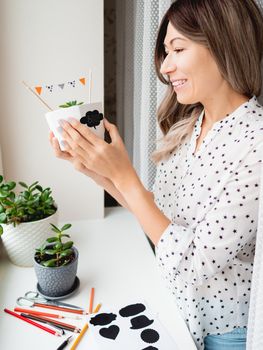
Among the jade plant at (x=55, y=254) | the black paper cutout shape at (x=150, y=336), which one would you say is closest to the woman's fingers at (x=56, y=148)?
the jade plant at (x=55, y=254)

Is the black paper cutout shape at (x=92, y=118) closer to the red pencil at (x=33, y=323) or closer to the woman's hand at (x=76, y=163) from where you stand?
the woman's hand at (x=76, y=163)

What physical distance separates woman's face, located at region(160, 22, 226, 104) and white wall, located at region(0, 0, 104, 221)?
1.12ft

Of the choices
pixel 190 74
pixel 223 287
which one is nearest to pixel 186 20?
pixel 190 74

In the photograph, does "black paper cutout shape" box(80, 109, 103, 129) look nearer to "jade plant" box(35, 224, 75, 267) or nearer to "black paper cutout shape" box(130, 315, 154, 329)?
"jade plant" box(35, 224, 75, 267)

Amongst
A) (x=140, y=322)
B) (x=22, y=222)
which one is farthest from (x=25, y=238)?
(x=140, y=322)

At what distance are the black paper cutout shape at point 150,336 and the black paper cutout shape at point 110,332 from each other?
0.17 feet

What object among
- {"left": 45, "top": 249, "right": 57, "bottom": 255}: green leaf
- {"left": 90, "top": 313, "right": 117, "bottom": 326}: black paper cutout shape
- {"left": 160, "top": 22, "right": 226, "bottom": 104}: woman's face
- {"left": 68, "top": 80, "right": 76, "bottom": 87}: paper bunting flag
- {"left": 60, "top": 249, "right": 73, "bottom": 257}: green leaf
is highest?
{"left": 160, "top": 22, "right": 226, "bottom": 104}: woman's face

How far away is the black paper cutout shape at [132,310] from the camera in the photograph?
842mm

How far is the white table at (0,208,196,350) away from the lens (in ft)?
2.59

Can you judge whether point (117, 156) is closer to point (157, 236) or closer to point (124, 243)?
point (157, 236)

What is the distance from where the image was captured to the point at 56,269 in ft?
2.80

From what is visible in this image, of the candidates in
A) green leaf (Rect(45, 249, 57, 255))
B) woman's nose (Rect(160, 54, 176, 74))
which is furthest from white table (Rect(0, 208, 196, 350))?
woman's nose (Rect(160, 54, 176, 74))

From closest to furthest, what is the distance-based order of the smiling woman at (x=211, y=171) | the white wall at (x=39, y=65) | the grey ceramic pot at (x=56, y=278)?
the smiling woman at (x=211, y=171) < the grey ceramic pot at (x=56, y=278) < the white wall at (x=39, y=65)

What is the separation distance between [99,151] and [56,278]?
0.30 m
